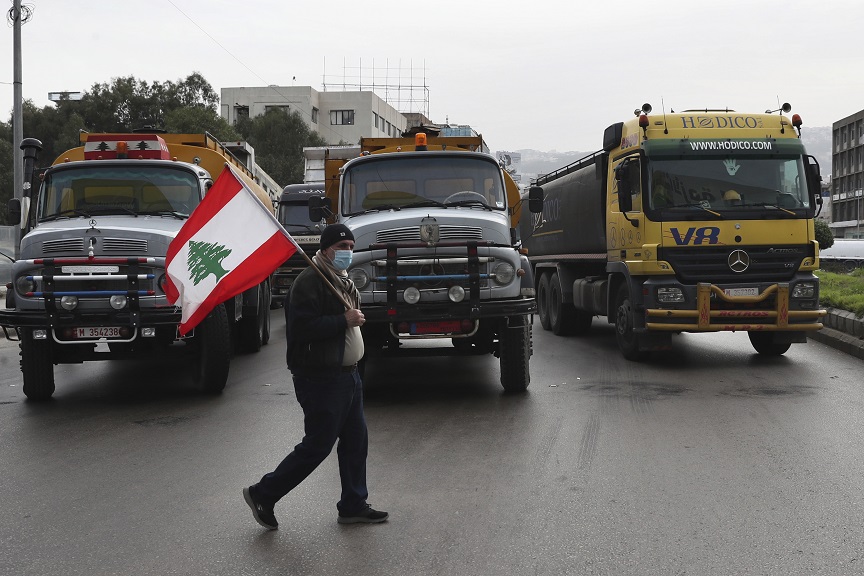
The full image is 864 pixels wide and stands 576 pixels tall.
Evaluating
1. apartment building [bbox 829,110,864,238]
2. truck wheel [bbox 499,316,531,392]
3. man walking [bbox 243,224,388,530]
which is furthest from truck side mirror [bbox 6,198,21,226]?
apartment building [bbox 829,110,864,238]

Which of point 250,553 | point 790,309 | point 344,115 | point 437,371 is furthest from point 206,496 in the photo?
point 344,115

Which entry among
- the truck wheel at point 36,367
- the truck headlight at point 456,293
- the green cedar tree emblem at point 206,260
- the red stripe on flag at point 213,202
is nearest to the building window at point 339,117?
the truck wheel at point 36,367

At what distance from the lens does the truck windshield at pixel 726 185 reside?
12.5 metres

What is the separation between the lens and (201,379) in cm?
1057

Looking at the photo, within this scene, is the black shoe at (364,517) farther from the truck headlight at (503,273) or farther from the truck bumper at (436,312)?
the truck headlight at (503,273)

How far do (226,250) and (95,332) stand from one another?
4494 millimetres

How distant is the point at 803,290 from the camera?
40.7 ft

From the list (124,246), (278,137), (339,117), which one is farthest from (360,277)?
(339,117)

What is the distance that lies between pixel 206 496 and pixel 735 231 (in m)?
8.32

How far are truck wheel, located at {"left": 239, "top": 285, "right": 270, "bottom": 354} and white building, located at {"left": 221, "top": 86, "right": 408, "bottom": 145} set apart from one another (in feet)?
255

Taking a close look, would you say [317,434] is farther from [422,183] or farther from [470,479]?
[422,183]

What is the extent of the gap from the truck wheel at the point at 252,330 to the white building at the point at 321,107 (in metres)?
77.6

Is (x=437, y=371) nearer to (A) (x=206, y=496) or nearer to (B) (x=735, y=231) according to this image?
(B) (x=735, y=231)

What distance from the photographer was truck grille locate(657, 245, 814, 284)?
40.5 feet
